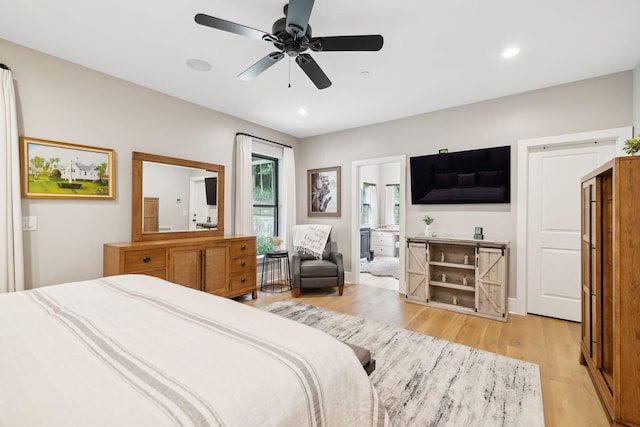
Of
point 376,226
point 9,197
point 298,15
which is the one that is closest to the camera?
point 298,15

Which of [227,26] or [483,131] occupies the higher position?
[227,26]

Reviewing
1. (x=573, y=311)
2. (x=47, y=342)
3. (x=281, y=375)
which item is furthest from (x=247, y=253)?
(x=573, y=311)

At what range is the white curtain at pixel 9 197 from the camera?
240 centimetres

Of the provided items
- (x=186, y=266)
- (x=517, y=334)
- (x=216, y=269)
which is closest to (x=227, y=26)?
(x=186, y=266)

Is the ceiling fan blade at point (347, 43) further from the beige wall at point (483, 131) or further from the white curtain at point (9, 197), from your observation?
the white curtain at point (9, 197)

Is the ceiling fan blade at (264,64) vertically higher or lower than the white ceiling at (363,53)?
lower

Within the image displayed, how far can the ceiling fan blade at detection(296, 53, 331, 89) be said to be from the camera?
2.18 meters

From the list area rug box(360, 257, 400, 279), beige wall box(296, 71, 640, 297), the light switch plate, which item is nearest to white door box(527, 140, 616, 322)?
beige wall box(296, 71, 640, 297)

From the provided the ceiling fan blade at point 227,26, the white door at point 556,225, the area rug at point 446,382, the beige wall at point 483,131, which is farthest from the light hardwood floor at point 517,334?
the ceiling fan blade at point 227,26

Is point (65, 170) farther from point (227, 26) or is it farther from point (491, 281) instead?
point (491, 281)

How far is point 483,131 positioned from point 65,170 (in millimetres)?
4768

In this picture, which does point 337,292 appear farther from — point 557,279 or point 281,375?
point 281,375

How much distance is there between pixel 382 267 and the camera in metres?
6.18

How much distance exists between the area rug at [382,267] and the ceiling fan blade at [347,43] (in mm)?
4290
